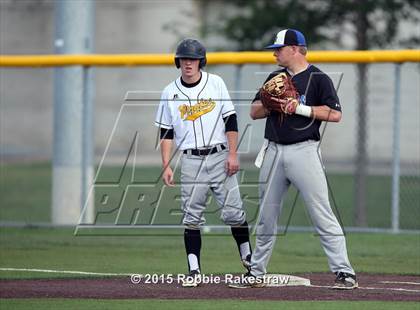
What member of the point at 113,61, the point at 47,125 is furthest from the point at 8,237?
the point at 47,125

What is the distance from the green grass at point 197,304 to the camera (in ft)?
26.1

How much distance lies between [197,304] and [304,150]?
165cm

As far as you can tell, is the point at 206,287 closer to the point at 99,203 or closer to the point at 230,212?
the point at 230,212

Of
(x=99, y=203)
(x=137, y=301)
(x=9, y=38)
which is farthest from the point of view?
(x=9, y=38)

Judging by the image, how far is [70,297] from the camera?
28.5 ft

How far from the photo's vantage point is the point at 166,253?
12.3 metres

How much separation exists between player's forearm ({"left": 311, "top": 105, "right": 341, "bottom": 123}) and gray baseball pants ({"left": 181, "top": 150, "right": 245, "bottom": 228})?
48.3 inches

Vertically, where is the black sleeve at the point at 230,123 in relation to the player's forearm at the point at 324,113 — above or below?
below

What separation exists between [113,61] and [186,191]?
5.50 metres

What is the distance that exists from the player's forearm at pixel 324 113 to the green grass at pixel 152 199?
3828 millimetres

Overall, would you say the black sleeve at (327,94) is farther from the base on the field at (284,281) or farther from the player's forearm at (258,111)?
the base on the field at (284,281)

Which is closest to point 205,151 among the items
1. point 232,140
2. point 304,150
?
point 232,140

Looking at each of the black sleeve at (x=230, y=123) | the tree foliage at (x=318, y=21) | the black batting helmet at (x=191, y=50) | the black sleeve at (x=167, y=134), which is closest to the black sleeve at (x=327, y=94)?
the black sleeve at (x=230, y=123)

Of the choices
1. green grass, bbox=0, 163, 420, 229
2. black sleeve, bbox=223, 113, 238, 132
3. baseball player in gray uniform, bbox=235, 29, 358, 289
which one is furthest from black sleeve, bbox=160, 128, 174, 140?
green grass, bbox=0, 163, 420, 229
